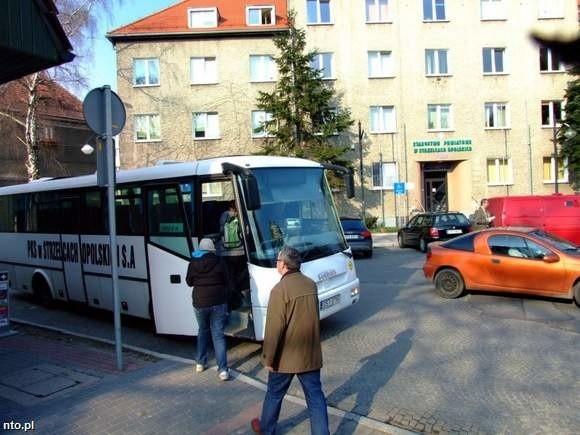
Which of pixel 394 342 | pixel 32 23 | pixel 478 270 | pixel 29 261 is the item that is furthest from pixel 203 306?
pixel 29 261

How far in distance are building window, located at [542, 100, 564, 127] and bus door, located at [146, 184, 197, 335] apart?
98.9 feet

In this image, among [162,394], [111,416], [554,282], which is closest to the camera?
[111,416]

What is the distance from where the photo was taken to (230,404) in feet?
16.3

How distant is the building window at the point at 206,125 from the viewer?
3103cm

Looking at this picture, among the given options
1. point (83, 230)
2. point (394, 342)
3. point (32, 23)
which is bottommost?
point (394, 342)

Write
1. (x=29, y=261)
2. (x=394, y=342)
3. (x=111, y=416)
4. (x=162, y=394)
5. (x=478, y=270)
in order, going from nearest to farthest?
(x=111, y=416)
(x=162, y=394)
(x=394, y=342)
(x=478, y=270)
(x=29, y=261)

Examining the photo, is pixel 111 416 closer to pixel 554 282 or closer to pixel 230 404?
pixel 230 404

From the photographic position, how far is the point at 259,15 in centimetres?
3203

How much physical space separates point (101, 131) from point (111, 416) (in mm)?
3296

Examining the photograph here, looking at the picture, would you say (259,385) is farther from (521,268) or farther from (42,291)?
(42,291)

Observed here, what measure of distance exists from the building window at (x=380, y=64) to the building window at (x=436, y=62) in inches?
90.2

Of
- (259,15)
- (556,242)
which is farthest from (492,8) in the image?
(556,242)

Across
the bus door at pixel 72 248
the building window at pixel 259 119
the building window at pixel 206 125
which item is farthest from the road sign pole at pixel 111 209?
the building window at pixel 206 125

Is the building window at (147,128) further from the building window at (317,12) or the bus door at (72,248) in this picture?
the bus door at (72,248)
